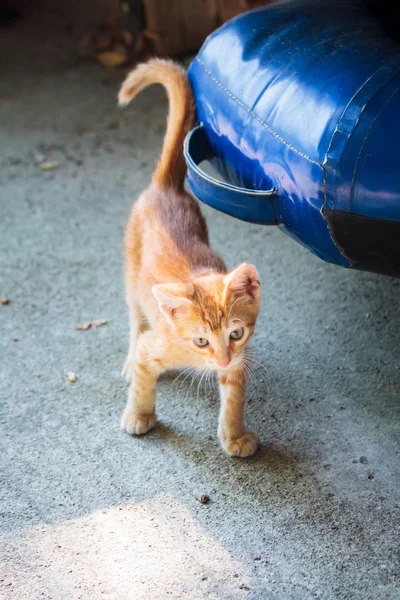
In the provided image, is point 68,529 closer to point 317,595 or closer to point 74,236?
point 317,595

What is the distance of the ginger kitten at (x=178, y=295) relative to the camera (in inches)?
68.7

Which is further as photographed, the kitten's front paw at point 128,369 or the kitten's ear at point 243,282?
the kitten's front paw at point 128,369

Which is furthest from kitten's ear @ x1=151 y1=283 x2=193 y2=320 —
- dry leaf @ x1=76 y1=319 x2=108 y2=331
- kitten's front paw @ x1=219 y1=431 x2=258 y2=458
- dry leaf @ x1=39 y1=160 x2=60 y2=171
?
dry leaf @ x1=39 y1=160 x2=60 y2=171

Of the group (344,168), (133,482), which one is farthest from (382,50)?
(133,482)

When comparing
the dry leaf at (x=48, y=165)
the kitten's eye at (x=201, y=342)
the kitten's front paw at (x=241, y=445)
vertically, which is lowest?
the dry leaf at (x=48, y=165)

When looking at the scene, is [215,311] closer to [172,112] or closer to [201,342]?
[201,342]

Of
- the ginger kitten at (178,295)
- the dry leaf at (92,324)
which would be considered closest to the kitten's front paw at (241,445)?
the ginger kitten at (178,295)

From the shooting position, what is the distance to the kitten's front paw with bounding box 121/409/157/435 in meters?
2.01

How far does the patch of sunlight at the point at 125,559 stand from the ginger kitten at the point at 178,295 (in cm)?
27

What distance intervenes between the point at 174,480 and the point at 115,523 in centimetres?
19

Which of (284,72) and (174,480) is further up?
(284,72)

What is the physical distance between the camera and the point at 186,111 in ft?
7.27

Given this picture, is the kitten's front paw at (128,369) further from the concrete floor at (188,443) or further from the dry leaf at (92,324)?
the dry leaf at (92,324)

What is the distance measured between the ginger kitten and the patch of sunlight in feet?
0.89
